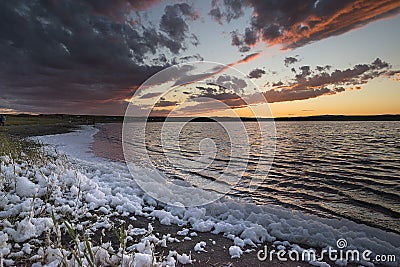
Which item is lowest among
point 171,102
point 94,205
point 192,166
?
point 192,166

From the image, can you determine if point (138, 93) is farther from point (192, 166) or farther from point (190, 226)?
point (192, 166)

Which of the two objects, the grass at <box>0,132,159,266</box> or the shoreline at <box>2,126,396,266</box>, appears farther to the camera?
the shoreline at <box>2,126,396,266</box>

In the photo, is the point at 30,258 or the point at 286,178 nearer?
the point at 30,258

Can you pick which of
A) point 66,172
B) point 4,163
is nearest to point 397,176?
point 66,172

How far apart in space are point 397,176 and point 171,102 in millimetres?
14465

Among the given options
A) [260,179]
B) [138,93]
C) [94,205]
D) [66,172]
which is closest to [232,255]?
[94,205]

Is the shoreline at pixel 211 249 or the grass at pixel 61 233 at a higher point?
the grass at pixel 61 233

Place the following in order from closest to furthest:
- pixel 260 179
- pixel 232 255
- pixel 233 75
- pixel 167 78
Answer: pixel 232 255 < pixel 167 78 < pixel 233 75 < pixel 260 179

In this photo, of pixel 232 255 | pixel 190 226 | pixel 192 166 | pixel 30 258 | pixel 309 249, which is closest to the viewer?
pixel 30 258

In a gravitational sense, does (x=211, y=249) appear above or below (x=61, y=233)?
below

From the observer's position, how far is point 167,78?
24.5 feet

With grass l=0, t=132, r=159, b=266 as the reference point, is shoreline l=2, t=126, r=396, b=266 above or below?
below

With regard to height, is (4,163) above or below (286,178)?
above

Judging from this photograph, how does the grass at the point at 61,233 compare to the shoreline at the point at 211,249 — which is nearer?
the grass at the point at 61,233
